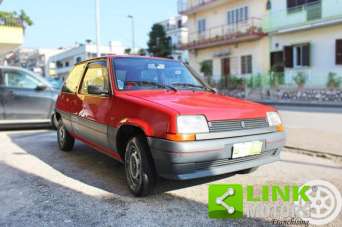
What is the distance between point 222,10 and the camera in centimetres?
2878

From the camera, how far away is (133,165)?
13.2 ft

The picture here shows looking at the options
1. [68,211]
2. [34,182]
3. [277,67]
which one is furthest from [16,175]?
[277,67]

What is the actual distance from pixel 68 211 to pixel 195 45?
2830 centimetres

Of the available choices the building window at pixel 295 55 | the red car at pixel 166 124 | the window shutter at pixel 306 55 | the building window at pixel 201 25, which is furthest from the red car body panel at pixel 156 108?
the building window at pixel 201 25

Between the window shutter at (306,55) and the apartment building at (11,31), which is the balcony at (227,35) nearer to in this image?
the window shutter at (306,55)

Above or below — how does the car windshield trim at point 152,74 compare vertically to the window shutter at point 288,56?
below

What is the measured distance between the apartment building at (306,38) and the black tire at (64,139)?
1736 centimetres

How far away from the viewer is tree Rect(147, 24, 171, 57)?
39000mm

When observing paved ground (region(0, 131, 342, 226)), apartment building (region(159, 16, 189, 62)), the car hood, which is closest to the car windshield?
the car hood

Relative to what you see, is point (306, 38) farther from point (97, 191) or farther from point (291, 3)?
point (97, 191)

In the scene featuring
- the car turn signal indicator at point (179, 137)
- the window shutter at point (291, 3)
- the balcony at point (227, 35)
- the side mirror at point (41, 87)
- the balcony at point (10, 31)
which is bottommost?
the car turn signal indicator at point (179, 137)

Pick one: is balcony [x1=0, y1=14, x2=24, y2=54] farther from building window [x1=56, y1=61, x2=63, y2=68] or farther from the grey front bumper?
building window [x1=56, y1=61, x2=63, y2=68]

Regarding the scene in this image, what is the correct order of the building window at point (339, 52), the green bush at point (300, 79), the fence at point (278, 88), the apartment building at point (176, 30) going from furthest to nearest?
the apartment building at point (176, 30), the green bush at point (300, 79), the building window at point (339, 52), the fence at point (278, 88)

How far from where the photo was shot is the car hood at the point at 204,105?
3666 millimetres
